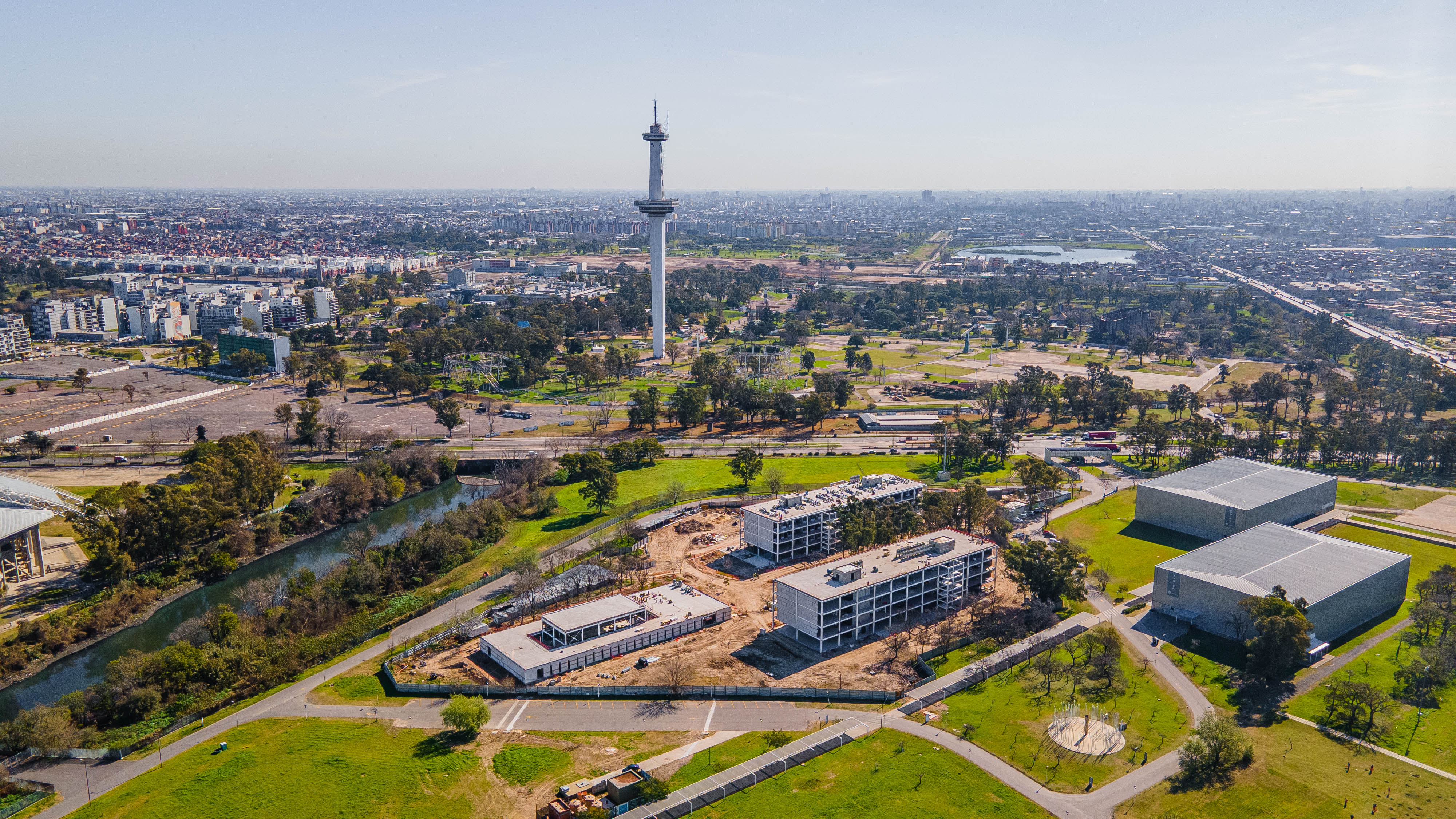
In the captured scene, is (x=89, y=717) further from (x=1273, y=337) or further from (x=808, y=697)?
(x=1273, y=337)

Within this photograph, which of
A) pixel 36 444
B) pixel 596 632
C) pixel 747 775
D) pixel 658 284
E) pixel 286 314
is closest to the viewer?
pixel 747 775

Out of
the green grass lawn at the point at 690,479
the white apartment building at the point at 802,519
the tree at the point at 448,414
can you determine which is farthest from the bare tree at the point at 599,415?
the white apartment building at the point at 802,519

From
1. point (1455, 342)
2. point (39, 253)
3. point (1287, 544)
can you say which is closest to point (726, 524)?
point (1287, 544)

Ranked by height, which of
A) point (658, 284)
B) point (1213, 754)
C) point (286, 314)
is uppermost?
point (658, 284)

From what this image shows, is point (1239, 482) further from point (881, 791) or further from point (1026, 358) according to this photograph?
point (1026, 358)

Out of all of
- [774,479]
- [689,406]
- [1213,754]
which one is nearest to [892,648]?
[1213,754]

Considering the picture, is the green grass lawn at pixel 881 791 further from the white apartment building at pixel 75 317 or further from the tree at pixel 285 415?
the white apartment building at pixel 75 317

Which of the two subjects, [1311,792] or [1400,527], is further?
[1400,527]
